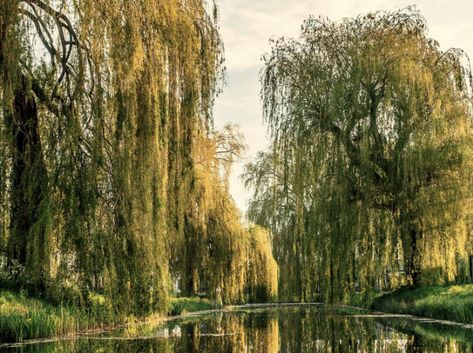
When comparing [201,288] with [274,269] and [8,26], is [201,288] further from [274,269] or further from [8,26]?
[8,26]

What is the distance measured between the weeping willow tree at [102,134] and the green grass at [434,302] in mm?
5857

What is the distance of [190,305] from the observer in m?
21.5

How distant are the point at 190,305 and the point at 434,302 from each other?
383 inches

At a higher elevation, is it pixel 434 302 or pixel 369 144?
pixel 369 144

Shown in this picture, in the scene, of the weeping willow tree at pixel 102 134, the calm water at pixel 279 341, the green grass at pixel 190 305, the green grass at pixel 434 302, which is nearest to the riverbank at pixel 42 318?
the calm water at pixel 279 341

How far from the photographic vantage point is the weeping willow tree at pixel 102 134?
7934mm

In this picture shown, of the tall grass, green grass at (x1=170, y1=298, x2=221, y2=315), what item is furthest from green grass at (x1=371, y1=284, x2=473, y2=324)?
the tall grass

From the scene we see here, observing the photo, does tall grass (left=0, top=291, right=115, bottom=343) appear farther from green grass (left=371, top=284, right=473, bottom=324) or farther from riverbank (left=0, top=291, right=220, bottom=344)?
green grass (left=371, top=284, right=473, bottom=324)

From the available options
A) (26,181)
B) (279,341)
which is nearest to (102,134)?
(26,181)

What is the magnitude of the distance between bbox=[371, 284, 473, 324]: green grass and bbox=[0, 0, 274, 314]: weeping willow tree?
5857 mm

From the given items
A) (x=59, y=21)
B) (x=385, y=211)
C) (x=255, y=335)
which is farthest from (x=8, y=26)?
(x=385, y=211)

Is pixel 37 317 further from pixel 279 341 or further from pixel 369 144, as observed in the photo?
pixel 369 144

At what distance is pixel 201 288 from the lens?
21.2 m

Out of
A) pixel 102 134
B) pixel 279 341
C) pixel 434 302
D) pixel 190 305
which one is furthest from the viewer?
pixel 190 305
